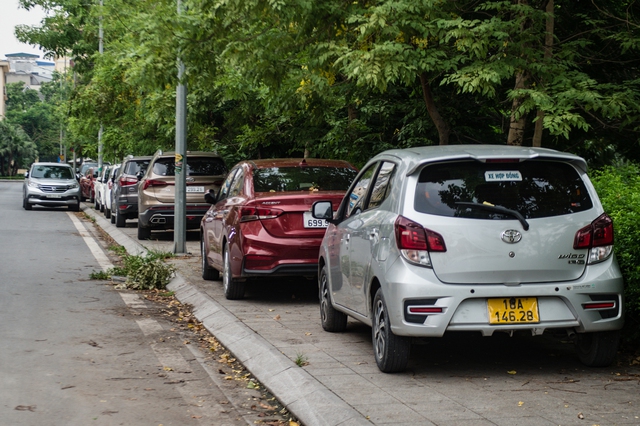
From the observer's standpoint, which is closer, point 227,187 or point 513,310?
point 513,310

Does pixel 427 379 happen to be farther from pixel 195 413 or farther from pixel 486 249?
pixel 195 413

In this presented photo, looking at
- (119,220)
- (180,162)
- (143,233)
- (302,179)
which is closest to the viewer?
(302,179)

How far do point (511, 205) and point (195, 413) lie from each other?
2573mm

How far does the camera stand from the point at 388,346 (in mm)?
6945

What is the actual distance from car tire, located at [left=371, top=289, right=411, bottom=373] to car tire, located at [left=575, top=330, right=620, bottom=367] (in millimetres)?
1346

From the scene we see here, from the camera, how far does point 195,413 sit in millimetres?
6238

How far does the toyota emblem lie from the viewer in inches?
265

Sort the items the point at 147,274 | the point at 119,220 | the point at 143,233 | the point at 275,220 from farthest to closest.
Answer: the point at 119,220
the point at 143,233
the point at 147,274
the point at 275,220

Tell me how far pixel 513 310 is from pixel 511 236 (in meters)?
0.50

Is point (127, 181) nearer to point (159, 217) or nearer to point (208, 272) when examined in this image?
point (159, 217)

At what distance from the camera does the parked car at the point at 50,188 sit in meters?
34.8

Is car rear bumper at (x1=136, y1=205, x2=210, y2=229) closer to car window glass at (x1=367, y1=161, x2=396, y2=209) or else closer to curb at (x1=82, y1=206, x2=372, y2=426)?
curb at (x1=82, y1=206, x2=372, y2=426)

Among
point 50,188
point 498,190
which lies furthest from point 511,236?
point 50,188

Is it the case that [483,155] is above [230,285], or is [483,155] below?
above
